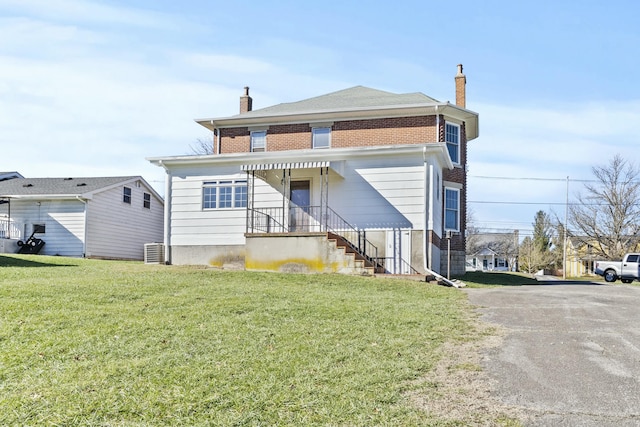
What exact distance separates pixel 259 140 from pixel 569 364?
1859 centimetres

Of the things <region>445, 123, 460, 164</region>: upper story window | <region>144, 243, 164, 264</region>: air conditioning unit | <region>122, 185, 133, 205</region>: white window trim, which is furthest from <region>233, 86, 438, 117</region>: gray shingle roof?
<region>122, 185, 133, 205</region>: white window trim

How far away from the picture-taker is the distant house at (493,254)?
231 ft

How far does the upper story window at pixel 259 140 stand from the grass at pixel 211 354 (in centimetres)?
1273

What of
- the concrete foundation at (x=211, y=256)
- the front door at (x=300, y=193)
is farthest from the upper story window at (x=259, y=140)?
the concrete foundation at (x=211, y=256)

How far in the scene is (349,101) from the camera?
23391 mm

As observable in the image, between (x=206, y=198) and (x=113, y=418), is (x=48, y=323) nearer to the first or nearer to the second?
(x=113, y=418)

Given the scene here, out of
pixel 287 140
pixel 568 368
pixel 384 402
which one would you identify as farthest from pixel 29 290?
pixel 287 140

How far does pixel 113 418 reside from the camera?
189 inches

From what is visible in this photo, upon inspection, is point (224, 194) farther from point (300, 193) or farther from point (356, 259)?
point (356, 259)

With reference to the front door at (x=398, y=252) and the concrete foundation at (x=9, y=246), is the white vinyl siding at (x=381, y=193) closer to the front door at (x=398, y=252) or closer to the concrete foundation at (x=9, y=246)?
the front door at (x=398, y=252)

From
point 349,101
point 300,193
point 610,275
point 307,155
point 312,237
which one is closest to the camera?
point 312,237

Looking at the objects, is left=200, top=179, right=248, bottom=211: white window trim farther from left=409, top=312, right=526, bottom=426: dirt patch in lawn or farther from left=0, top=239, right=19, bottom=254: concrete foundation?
left=409, top=312, right=526, bottom=426: dirt patch in lawn

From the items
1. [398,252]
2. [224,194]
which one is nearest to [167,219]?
[224,194]

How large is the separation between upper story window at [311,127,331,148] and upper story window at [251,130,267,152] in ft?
6.68
